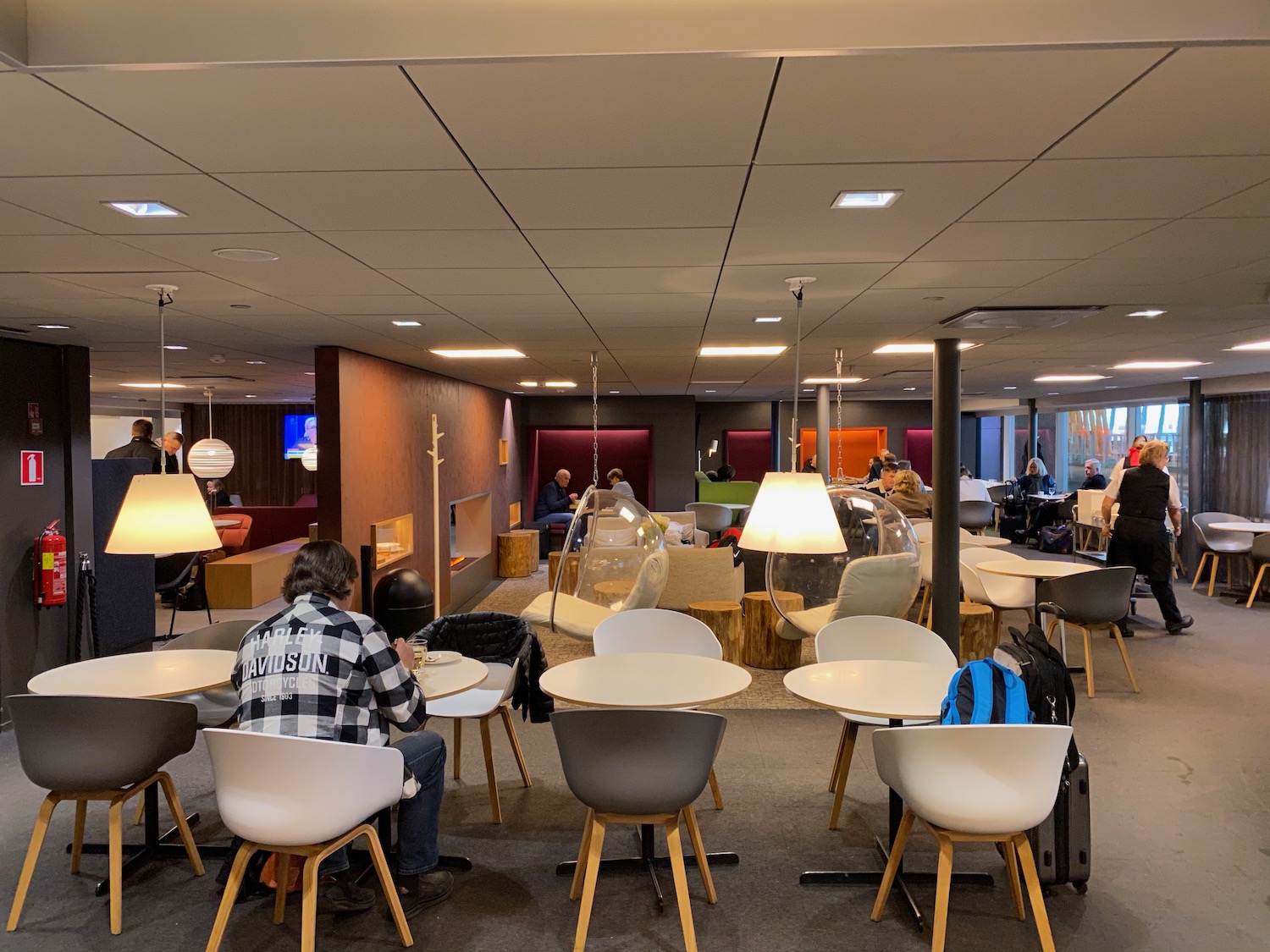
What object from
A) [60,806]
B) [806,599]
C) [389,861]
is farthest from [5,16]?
[806,599]

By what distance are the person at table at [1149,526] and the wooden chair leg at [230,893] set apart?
647 cm

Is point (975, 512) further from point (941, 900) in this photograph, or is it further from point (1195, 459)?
point (941, 900)

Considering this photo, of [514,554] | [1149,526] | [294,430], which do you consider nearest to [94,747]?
[1149,526]

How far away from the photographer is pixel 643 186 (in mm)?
2258

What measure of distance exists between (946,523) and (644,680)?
296 cm

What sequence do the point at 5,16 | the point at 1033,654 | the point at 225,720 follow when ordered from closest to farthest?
1. the point at 5,16
2. the point at 1033,654
3. the point at 225,720

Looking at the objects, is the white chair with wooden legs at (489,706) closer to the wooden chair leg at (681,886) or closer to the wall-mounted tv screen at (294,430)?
the wooden chair leg at (681,886)

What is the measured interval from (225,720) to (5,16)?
9.28 ft

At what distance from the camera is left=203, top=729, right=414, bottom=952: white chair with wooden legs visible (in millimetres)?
2383

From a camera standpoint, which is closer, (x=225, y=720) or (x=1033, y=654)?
(x=1033, y=654)

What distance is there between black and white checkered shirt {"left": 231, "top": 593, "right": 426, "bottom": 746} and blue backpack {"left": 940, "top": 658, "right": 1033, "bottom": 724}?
1.71 metres

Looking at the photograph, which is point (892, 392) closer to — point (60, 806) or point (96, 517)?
point (96, 517)

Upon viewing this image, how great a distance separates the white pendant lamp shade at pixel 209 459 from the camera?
842 centimetres

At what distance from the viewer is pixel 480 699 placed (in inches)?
144
